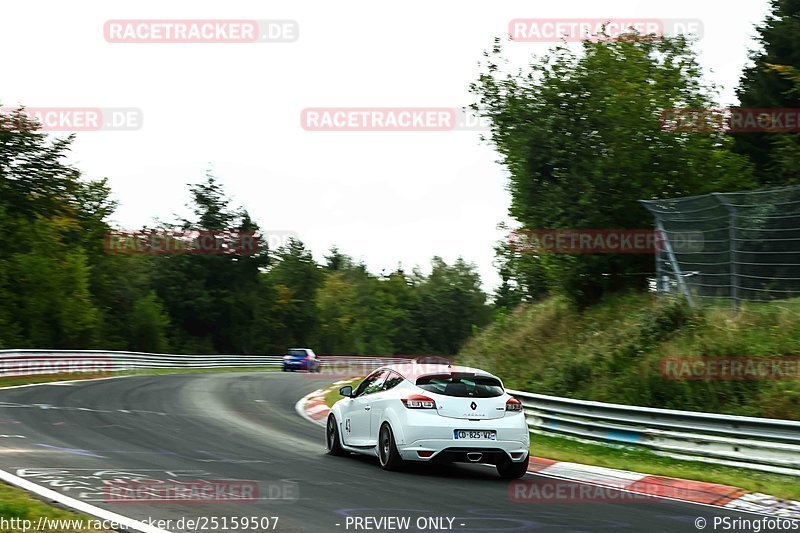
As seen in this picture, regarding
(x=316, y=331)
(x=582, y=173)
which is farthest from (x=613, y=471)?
(x=316, y=331)

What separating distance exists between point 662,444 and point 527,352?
38.2 feet

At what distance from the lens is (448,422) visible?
11.7 metres

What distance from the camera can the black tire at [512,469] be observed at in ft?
38.8

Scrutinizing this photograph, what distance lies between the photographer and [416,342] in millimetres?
117312

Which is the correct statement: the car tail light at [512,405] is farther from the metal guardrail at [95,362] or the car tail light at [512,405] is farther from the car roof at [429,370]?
the metal guardrail at [95,362]

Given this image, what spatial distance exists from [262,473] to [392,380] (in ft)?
7.82

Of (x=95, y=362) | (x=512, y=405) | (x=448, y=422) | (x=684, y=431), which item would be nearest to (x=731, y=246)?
(x=684, y=431)

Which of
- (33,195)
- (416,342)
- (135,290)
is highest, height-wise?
(33,195)

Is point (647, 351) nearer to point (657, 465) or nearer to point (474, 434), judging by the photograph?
point (657, 465)

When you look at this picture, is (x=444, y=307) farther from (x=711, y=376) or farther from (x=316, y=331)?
(x=711, y=376)

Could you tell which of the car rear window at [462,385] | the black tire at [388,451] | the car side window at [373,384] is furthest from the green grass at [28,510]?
the car side window at [373,384]

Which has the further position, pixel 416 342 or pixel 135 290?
pixel 416 342
